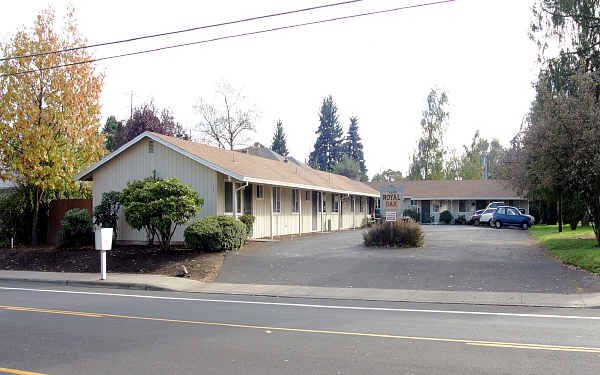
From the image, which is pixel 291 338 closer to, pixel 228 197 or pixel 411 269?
pixel 411 269

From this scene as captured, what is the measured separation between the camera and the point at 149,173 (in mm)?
22000

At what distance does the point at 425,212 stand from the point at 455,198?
131 inches

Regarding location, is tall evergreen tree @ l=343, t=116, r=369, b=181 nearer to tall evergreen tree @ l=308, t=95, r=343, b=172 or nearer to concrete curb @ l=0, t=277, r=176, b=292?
tall evergreen tree @ l=308, t=95, r=343, b=172

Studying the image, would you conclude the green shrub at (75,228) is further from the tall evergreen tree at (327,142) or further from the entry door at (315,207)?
the tall evergreen tree at (327,142)

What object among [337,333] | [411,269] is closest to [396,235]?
[411,269]

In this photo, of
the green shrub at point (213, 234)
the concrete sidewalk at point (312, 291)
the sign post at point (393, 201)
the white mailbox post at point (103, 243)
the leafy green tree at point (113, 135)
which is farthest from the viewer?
the leafy green tree at point (113, 135)

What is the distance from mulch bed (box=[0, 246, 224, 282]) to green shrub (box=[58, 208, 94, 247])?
0.57 m

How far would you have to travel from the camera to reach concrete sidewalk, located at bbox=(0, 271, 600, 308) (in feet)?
38.1

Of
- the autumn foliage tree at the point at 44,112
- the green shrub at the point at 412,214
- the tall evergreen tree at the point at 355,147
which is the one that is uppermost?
the tall evergreen tree at the point at 355,147

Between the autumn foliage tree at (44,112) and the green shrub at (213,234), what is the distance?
7.76 metres

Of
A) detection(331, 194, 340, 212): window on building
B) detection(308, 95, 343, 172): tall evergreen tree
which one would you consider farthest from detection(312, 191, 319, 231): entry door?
detection(308, 95, 343, 172): tall evergreen tree

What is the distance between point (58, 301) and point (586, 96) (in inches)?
703

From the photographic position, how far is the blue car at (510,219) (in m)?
38.1

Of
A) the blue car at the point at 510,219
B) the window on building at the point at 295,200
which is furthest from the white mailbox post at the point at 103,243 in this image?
the blue car at the point at 510,219
